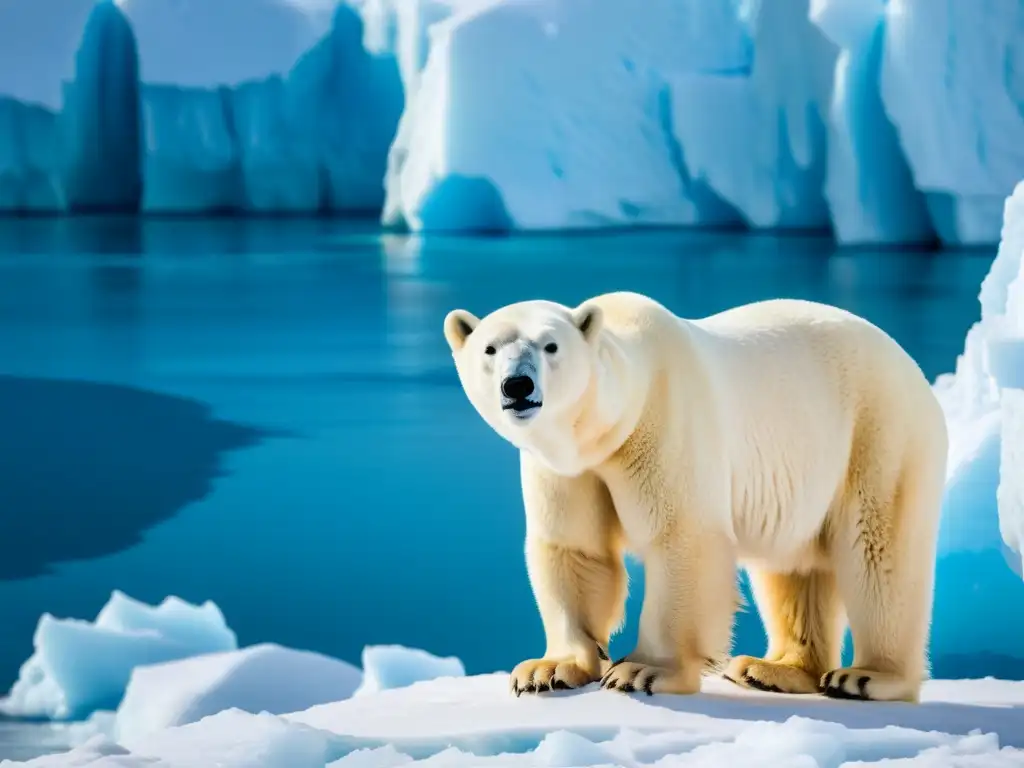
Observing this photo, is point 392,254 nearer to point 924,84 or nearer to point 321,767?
point 924,84

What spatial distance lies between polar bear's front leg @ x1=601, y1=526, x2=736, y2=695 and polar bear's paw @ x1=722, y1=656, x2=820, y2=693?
31 cm

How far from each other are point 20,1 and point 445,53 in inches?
385

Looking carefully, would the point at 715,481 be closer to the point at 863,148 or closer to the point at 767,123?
the point at 863,148

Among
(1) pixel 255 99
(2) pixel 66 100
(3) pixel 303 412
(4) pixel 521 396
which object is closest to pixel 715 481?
(4) pixel 521 396

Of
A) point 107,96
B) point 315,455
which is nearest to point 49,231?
point 107,96

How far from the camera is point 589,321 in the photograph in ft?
7.38

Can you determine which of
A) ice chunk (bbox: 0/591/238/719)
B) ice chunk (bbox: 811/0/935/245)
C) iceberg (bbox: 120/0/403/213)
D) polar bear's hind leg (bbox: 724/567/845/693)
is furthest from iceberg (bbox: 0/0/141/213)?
polar bear's hind leg (bbox: 724/567/845/693)

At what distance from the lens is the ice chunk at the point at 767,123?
18.7m

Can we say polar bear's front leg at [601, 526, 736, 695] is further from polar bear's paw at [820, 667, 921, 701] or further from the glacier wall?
the glacier wall

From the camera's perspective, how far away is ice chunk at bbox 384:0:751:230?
757 inches

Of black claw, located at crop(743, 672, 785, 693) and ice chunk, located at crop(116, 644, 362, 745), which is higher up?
black claw, located at crop(743, 672, 785, 693)

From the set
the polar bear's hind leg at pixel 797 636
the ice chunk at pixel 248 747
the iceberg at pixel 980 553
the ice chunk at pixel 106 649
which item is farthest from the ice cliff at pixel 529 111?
the ice chunk at pixel 248 747

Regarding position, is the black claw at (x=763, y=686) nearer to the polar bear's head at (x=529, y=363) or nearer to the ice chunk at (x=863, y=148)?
the polar bear's head at (x=529, y=363)

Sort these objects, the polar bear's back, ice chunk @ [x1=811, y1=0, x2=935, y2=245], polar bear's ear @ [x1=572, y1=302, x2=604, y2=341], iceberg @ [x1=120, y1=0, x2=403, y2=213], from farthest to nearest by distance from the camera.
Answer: iceberg @ [x1=120, y1=0, x2=403, y2=213] → ice chunk @ [x1=811, y1=0, x2=935, y2=245] → the polar bear's back → polar bear's ear @ [x1=572, y1=302, x2=604, y2=341]
